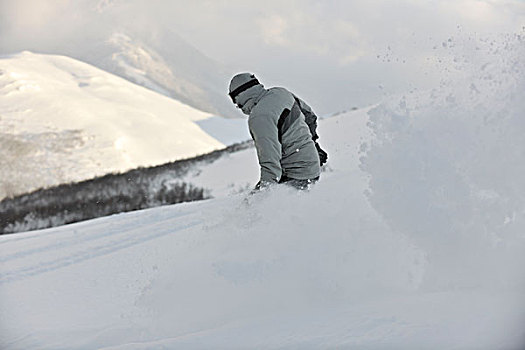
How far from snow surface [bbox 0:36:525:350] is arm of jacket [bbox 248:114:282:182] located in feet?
0.82

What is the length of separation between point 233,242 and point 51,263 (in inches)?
93.3

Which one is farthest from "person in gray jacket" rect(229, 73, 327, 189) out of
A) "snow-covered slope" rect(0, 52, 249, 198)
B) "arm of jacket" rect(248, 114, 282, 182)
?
"snow-covered slope" rect(0, 52, 249, 198)

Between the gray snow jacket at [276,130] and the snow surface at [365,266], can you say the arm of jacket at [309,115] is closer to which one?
the gray snow jacket at [276,130]

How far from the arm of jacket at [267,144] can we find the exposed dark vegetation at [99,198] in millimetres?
13234

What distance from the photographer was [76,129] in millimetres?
56812

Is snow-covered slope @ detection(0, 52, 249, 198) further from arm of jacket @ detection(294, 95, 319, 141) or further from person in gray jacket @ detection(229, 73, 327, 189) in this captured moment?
person in gray jacket @ detection(229, 73, 327, 189)

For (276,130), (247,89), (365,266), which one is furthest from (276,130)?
(365,266)

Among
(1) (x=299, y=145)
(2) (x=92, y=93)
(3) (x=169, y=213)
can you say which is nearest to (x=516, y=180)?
(1) (x=299, y=145)

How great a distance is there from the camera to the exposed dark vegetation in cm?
1800

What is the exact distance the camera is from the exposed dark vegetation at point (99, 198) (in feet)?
59.1

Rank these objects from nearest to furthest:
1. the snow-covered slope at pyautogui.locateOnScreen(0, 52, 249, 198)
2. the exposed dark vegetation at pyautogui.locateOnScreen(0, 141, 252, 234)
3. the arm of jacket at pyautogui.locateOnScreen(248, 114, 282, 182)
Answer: the arm of jacket at pyautogui.locateOnScreen(248, 114, 282, 182) → the exposed dark vegetation at pyautogui.locateOnScreen(0, 141, 252, 234) → the snow-covered slope at pyautogui.locateOnScreen(0, 52, 249, 198)

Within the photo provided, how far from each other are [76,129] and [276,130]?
186ft

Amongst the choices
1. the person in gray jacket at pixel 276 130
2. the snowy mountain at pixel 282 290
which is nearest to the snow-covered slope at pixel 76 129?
the snowy mountain at pixel 282 290

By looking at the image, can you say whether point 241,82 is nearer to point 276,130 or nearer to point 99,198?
point 276,130
